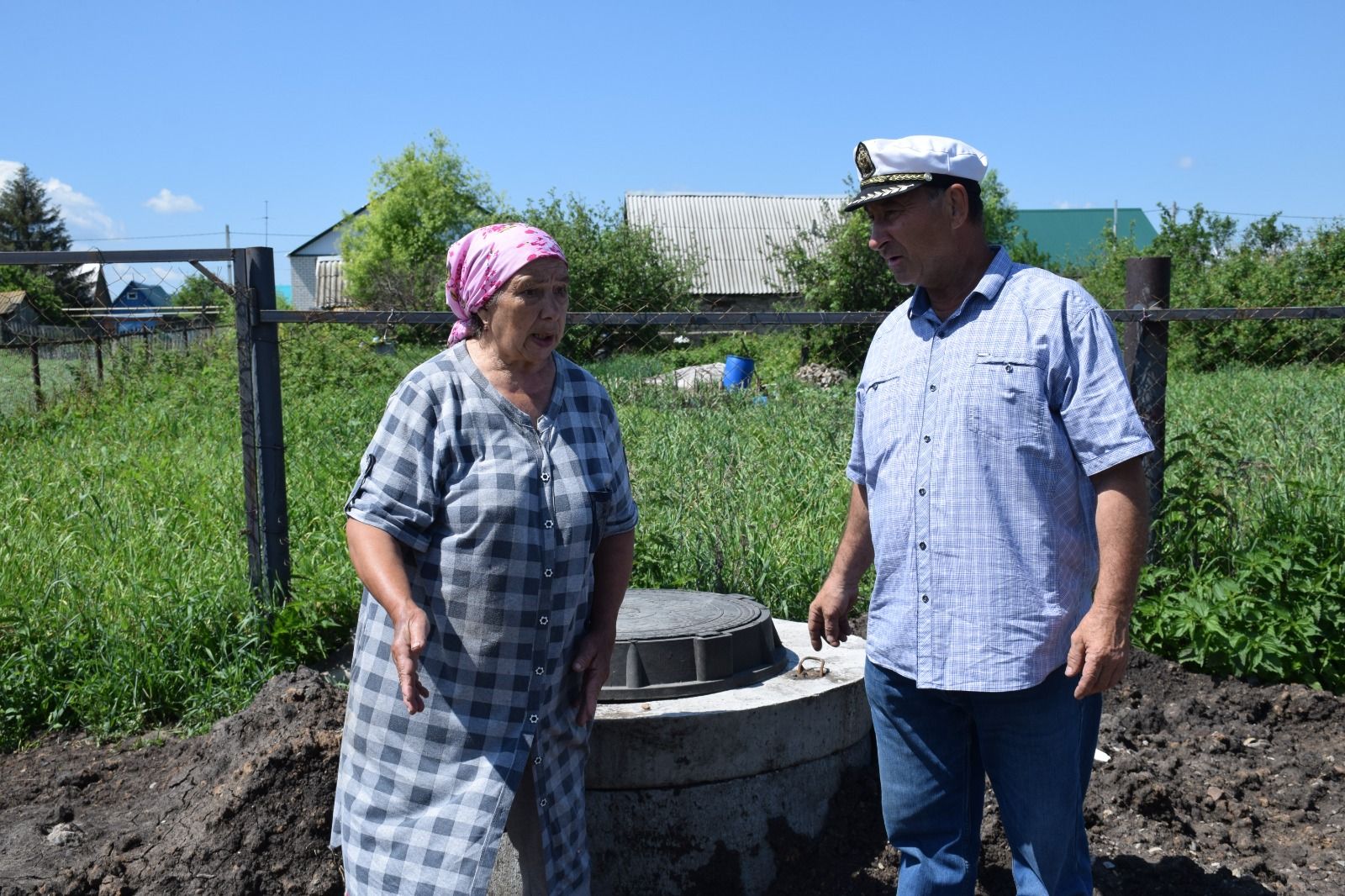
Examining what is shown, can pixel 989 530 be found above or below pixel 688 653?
above

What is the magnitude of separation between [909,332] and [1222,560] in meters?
3.05

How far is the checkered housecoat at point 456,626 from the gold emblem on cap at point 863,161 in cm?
85

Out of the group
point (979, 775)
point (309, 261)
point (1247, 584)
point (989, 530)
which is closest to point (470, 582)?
point (989, 530)

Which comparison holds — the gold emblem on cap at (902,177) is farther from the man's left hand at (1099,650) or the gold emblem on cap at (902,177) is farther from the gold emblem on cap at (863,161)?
the man's left hand at (1099,650)

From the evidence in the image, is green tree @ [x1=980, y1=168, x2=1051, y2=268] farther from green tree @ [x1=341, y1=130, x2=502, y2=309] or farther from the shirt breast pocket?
the shirt breast pocket

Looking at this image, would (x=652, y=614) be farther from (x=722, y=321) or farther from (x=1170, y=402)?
(x=1170, y=402)

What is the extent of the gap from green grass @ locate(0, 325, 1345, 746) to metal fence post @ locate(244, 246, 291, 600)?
188 mm

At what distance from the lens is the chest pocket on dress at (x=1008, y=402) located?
2.23 meters

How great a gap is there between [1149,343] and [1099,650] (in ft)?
9.14

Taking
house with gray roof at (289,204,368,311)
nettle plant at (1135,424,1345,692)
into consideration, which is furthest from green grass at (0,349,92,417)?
house with gray roof at (289,204,368,311)

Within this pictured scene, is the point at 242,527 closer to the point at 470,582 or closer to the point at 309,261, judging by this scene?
the point at 470,582

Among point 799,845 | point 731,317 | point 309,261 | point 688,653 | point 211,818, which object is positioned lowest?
point 799,845

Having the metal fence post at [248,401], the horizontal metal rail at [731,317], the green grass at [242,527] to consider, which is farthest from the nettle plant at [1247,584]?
the metal fence post at [248,401]

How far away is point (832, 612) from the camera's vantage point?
2.70m
